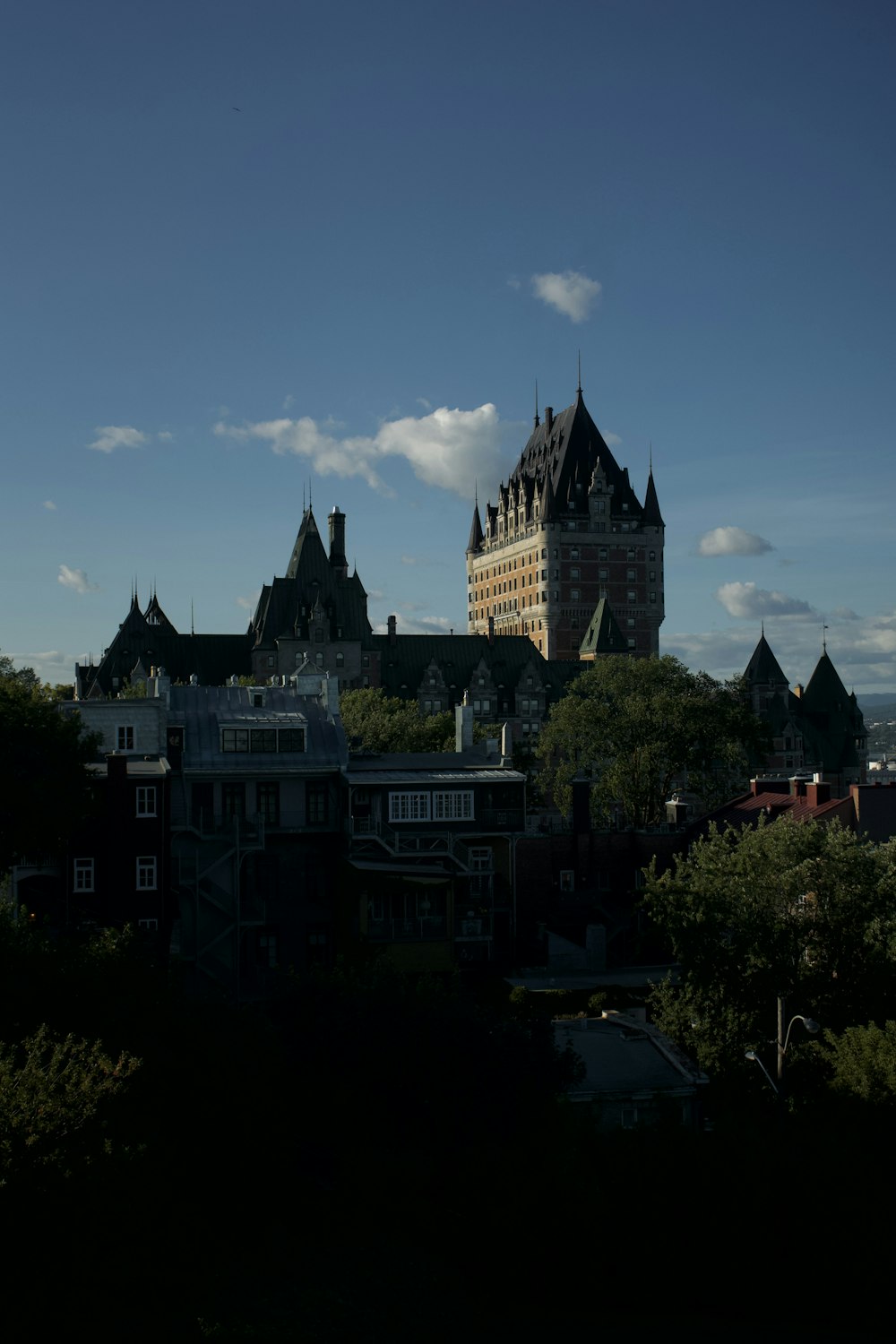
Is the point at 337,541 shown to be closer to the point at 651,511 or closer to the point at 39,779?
the point at 651,511

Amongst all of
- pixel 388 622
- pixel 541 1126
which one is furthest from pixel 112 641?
pixel 541 1126

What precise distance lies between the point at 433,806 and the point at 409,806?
1.07 meters

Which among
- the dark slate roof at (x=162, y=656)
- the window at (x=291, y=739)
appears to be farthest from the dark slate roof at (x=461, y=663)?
the window at (x=291, y=739)

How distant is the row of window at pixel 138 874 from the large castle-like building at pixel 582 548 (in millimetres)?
116148

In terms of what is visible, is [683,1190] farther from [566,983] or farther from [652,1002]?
[566,983]

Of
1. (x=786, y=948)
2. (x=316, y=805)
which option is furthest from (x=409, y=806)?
(x=786, y=948)

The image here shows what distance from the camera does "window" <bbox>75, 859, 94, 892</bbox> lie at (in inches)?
1833

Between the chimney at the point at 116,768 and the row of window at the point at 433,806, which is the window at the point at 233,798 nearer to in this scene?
the chimney at the point at 116,768

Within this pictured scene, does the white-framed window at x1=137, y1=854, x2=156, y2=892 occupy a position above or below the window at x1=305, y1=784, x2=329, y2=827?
below

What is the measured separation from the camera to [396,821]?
50.0 metres

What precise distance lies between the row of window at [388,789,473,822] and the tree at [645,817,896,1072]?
14.1 metres

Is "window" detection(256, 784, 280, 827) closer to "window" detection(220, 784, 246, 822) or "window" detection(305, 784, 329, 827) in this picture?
"window" detection(220, 784, 246, 822)

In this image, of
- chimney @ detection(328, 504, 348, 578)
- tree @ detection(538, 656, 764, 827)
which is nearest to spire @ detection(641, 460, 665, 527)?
chimney @ detection(328, 504, 348, 578)

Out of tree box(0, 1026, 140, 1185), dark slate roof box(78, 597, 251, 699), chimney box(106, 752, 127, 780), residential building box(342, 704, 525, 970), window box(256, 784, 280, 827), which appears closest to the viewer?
tree box(0, 1026, 140, 1185)
